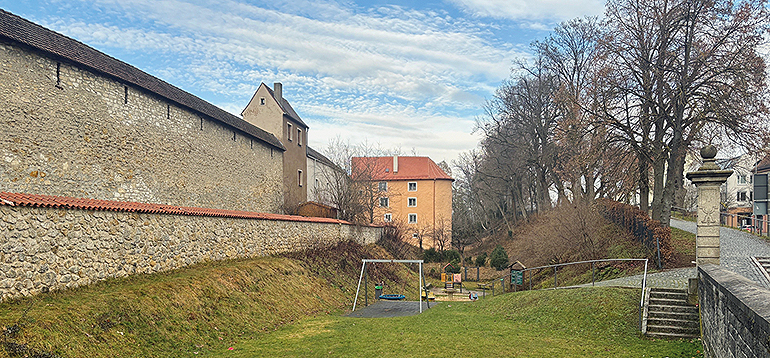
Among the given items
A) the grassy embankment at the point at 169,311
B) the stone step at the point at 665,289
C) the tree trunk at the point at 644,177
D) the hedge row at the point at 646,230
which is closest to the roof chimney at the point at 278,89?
the grassy embankment at the point at 169,311

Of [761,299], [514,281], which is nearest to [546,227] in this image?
[514,281]

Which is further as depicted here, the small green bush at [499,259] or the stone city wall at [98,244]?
the small green bush at [499,259]

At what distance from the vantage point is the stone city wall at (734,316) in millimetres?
5309

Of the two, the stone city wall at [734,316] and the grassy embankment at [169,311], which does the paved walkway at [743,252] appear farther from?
the grassy embankment at [169,311]

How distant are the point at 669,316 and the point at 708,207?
2.66m

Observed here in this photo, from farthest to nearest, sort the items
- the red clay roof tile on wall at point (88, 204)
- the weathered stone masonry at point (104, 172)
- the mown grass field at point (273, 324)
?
the weathered stone masonry at point (104, 172), the red clay roof tile on wall at point (88, 204), the mown grass field at point (273, 324)

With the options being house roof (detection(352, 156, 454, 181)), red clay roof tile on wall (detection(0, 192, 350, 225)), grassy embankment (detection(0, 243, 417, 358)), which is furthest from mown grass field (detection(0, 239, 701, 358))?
house roof (detection(352, 156, 454, 181))

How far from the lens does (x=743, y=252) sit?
1972 centimetres

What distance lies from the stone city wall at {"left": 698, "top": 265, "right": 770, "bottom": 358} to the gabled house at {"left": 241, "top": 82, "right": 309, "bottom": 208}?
83.1 feet

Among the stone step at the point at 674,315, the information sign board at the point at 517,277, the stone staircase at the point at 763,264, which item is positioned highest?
the stone staircase at the point at 763,264

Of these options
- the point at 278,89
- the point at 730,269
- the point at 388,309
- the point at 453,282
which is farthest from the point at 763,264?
the point at 278,89

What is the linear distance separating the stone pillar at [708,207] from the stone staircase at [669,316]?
4.07 feet

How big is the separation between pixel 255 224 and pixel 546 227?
17235mm

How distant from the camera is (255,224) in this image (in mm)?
17609
